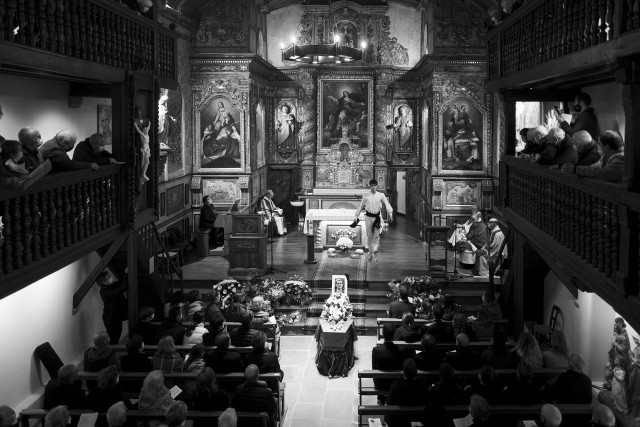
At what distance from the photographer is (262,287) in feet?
57.0

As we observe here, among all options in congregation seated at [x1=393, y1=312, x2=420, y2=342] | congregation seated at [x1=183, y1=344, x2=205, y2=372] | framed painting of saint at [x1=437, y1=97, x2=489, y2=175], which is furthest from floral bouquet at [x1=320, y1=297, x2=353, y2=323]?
framed painting of saint at [x1=437, y1=97, x2=489, y2=175]

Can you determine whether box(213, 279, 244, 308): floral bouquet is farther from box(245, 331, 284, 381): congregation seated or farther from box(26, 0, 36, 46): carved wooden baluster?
box(26, 0, 36, 46): carved wooden baluster

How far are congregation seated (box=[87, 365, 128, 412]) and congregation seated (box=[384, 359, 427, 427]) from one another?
134 inches

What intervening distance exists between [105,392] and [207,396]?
1.22m

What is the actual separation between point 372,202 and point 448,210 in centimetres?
432

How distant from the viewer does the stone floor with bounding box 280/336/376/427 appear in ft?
40.0

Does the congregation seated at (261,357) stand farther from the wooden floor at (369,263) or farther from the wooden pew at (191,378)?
the wooden floor at (369,263)

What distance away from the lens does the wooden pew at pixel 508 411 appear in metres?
8.71

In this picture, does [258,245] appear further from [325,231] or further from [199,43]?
[199,43]

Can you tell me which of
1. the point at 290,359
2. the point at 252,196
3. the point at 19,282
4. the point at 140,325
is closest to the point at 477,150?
the point at 252,196

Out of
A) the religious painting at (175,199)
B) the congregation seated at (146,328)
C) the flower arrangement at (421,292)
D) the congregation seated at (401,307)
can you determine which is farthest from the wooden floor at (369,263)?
the congregation seated at (146,328)

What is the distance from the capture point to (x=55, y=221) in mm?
9438

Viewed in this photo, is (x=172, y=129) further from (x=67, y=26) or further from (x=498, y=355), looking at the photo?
(x=498, y=355)

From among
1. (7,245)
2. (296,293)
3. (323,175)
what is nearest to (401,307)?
(296,293)
